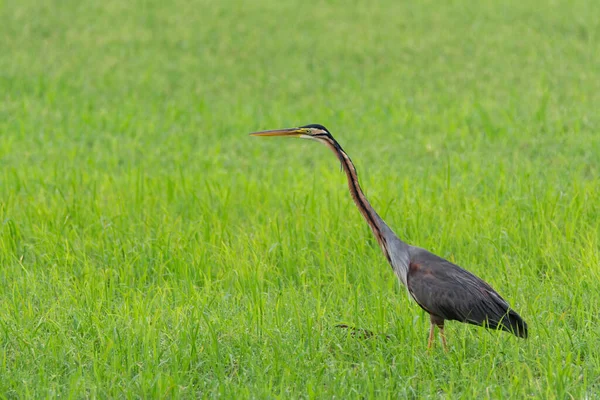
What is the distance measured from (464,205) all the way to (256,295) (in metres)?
2.81

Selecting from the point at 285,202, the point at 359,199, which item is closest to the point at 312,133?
the point at 359,199

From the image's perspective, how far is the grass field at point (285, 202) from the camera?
513 cm

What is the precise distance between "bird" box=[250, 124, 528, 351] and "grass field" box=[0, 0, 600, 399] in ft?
0.42

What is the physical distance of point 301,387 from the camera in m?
4.94

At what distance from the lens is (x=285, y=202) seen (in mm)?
8234

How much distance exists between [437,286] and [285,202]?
3242mm

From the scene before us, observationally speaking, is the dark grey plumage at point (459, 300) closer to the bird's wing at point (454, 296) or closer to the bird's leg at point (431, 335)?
the bird's wing at point (454, 296)

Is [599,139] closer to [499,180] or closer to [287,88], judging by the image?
[499,180]

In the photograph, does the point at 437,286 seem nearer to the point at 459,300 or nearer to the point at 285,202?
the point at 459,300

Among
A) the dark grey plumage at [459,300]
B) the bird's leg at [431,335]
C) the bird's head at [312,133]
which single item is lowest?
the bird's leg at [431,335]

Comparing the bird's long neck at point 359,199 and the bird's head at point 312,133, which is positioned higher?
the bird's head at point 312,133

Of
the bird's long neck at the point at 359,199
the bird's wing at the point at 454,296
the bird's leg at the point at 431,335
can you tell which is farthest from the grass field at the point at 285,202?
the bird's long neck at the point at 359,199

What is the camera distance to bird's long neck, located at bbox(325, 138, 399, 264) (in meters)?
5.19

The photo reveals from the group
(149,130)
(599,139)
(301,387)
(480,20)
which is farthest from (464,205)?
(480,20)
